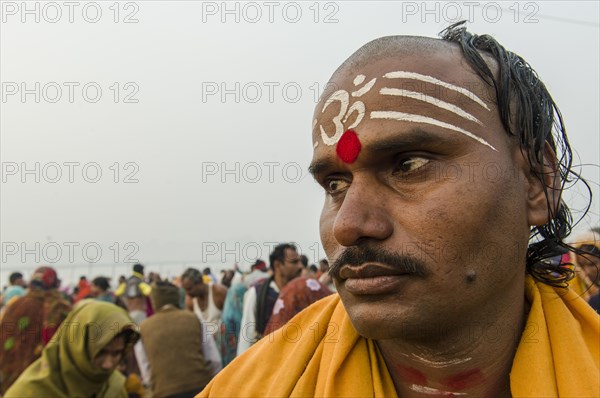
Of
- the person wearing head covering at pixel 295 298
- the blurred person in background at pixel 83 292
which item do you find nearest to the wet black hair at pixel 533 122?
the person wearing head covering at pixel 295 298

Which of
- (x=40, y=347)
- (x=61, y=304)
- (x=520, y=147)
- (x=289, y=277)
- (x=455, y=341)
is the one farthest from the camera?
(x=289, y=277)

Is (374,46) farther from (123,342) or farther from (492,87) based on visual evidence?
(123,342)

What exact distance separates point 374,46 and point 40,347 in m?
4.29

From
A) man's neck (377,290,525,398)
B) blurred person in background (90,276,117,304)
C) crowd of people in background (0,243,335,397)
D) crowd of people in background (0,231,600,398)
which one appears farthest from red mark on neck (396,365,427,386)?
blurred person in background (90,276,117,304)

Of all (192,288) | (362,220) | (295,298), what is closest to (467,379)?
(362,220)

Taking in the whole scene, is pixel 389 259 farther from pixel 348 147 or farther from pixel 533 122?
pixel 533 122

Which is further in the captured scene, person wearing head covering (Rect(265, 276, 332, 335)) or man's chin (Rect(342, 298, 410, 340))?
person wearing head covering (Rect(265, 276, 332, 335))

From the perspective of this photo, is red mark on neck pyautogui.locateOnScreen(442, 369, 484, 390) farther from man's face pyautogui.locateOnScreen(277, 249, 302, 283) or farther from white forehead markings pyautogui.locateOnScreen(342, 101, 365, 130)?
man's face pyautogui.locateOnScreen(277, 249, 302, 283)

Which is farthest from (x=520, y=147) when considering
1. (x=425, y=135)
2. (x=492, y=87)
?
(x=425, y=135)

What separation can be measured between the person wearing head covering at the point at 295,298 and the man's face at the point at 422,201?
8.92ft

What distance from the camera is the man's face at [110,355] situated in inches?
172

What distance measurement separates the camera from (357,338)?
1982mm

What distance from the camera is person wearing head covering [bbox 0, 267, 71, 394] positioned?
15.5ft

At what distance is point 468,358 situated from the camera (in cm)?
178
